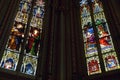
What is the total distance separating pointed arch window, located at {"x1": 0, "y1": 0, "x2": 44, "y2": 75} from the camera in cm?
886

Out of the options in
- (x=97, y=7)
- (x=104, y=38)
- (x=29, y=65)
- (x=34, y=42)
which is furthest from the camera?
(x=97, y=7)

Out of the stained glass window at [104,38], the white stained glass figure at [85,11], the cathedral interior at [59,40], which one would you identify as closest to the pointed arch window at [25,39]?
the cathedral interior at [59,40]

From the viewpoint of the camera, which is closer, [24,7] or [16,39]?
[16,39]

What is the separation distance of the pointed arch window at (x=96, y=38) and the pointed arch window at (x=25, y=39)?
6.94 feet

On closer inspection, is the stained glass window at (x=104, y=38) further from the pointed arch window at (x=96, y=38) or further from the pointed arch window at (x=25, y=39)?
the pointed arch window at (x=25, y=39)

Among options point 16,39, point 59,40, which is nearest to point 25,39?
point 16,39

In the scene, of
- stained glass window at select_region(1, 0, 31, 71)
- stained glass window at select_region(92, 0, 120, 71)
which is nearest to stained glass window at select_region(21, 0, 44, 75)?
stained glass window at select_region(1, 0, 31, 71)

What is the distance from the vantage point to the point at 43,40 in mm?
9945

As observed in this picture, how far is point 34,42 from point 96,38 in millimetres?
2705

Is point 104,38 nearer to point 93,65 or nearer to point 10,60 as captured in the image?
point 93,65

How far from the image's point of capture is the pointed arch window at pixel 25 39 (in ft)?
29.1

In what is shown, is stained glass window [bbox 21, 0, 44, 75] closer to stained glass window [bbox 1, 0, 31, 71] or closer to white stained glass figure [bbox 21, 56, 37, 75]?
white stained glass figure [bbox 21, 56, 37, 75]

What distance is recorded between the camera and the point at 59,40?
32.9ft

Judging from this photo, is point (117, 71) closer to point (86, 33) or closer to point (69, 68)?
point (69, 68)
